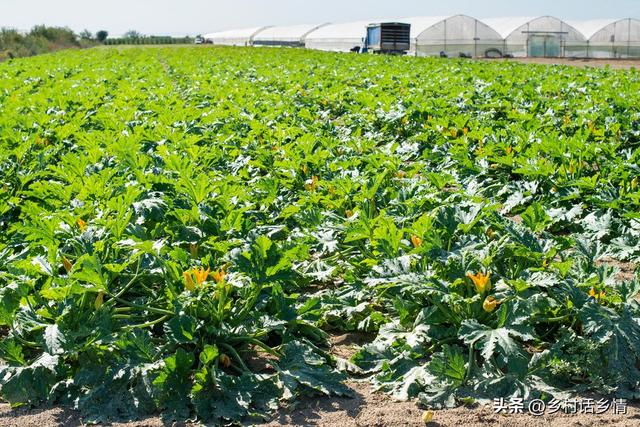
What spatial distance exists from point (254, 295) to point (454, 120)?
6.21m

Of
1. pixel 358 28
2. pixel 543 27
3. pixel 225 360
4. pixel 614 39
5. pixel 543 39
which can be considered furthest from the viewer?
pixel 358 28

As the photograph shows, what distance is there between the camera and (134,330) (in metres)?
3.63

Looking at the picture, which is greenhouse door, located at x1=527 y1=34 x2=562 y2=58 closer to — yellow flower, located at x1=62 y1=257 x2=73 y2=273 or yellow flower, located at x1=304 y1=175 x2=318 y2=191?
yellow flower, located at x1=304 y1=175 x2=318 y2=191

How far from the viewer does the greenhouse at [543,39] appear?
4225 cm

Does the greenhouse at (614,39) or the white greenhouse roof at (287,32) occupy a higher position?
the white greenhouse roof at (287,32)

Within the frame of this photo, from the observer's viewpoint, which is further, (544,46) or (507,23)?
(507,23)

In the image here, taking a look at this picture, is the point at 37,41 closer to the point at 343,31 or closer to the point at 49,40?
the point at 49,40

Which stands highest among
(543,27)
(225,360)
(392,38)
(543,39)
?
(543,27)

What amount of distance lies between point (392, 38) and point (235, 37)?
33752mm

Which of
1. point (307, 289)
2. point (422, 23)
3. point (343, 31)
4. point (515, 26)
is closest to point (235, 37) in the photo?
point (343, 31)

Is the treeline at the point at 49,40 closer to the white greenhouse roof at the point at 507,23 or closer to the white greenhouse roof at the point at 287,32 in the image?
the white greenhouse roof at the point at 287,32

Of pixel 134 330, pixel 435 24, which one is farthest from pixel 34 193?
pixel 435 24

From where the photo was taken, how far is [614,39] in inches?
1625

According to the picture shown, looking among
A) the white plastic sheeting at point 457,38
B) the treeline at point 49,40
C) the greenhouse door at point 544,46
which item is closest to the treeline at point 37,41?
the treeline at point 49,40
